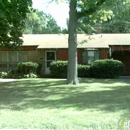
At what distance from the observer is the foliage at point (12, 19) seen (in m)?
13.3

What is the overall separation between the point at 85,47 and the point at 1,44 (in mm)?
8669

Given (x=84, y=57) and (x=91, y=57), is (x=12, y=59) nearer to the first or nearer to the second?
(x=84, y=57)

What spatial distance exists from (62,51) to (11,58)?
563cm

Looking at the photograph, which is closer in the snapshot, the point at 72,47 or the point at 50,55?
the point at 72,47

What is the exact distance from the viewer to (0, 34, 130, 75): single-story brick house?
24.1 metres

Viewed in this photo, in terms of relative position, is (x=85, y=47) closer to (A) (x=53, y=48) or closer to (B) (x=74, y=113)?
A: (A) (x=53, y=48)

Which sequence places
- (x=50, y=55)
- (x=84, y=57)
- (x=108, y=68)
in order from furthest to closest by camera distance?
1. (x=50, y=55)
2. (x=84, y=57)
3. (x=108, y=68)

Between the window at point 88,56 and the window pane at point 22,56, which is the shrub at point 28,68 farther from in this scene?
the window at point 88,56

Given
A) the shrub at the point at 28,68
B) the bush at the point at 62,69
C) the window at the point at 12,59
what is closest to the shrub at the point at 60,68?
the bush at the point at 62,69

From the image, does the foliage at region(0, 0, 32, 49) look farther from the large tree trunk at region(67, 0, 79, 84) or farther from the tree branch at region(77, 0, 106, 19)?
the tree branch at region(77, 0, 106, 19)

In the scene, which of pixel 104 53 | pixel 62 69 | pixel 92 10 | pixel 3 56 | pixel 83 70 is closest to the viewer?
pixel 92 10

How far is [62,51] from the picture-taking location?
2467cm

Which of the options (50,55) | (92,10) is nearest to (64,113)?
(92,10)

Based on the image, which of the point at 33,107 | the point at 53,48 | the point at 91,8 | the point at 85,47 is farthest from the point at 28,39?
the point at 33,107
